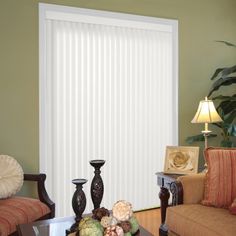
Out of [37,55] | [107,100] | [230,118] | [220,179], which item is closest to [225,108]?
[230,118]

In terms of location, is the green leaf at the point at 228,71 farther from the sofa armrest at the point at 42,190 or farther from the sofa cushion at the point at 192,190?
the sofa armrest at the point at 42,190

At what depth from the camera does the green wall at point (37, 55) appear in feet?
10.1

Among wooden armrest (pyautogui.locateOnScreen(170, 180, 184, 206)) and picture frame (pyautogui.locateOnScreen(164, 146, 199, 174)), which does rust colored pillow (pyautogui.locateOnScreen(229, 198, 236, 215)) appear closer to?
wooden armrest (pyautogui.locateOnScreen(170, 180, 184, 206))

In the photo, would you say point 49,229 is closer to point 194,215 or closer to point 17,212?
point 17,212

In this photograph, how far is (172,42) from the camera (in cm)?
382

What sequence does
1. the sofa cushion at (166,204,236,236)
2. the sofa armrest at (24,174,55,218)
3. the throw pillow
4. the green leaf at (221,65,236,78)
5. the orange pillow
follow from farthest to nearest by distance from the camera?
the green leaf at (221,65,236,78) → the sofa armrest at (24,174,55,218) → the throw pillow → the orange pillow → the sofa cushion at (166,204,236,236)

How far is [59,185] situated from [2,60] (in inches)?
55.3

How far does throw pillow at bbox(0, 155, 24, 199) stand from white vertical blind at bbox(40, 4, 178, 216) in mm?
512

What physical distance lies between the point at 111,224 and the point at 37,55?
2.16m

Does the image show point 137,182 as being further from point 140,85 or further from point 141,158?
point 140,85

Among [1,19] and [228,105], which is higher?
[1,19]

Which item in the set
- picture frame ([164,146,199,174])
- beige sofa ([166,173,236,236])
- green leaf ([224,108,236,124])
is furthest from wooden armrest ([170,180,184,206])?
green leaf ([224,108,236,124])

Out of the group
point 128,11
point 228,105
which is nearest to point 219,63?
point 228,105

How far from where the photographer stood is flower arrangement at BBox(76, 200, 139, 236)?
146 cm
